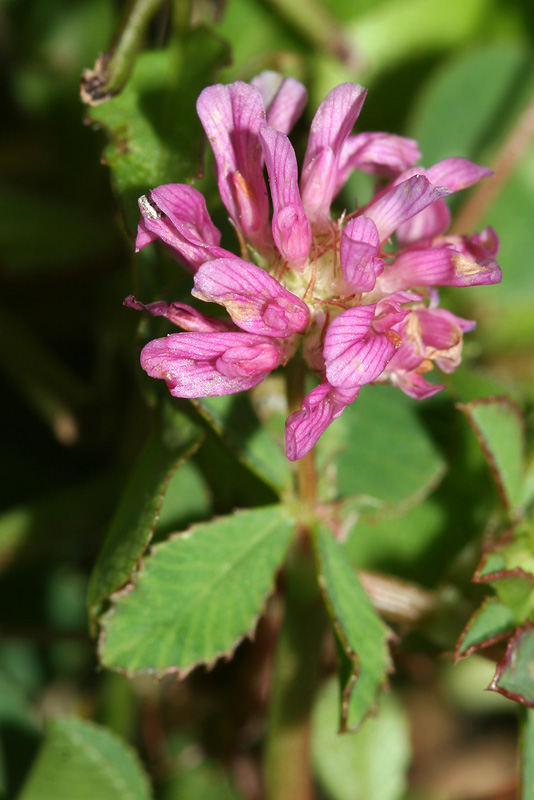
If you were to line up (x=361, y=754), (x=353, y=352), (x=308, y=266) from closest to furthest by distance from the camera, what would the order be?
(x=353, y=352), (x=308, y=266), (x=361, y=754)

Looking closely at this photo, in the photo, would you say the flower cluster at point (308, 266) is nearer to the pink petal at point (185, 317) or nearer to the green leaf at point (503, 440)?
the pink petal at point (185, 317)

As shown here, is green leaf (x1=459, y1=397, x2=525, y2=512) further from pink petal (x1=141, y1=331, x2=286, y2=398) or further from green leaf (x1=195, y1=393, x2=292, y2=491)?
pink petal (x1=141, y1=331, x2=286, y2=398)

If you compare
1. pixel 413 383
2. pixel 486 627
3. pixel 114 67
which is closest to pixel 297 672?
pixel 486 627

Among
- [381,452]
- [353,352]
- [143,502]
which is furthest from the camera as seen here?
[381,452]

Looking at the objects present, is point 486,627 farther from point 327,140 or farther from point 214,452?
point 327,140

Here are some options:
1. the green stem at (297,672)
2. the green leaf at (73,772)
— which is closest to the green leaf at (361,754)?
the green stem at (297,672)

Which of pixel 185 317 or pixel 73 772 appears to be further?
pixel 73 772

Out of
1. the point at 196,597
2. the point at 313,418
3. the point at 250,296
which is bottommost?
the point at 196,597
